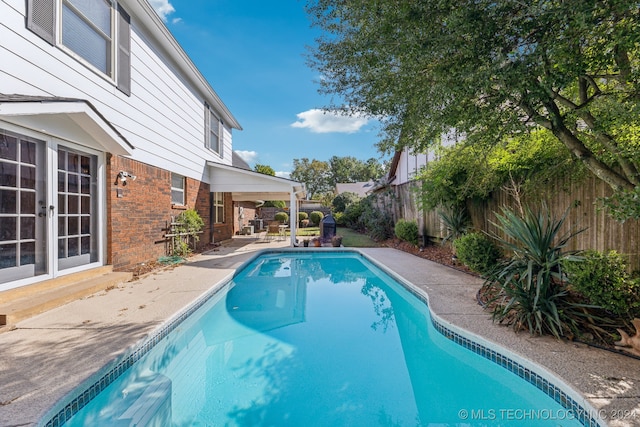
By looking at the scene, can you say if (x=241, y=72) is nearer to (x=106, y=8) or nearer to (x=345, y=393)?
(x=106, y=8)

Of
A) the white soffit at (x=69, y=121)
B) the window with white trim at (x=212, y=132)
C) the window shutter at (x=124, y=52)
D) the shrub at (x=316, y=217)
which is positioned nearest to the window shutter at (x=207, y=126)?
the window with white trim at (x=212, y=132)

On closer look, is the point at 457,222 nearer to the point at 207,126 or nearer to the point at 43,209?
the point at 43,209

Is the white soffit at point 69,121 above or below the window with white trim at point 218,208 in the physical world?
above

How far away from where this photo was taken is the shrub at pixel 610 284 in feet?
11.3

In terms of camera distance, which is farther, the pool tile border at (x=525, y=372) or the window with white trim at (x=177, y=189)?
the window with white trim at (x=177, y=189)

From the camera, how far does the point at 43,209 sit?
16.5 feet

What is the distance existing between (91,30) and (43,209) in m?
3.79

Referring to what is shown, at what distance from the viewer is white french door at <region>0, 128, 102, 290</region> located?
4504 millimetres

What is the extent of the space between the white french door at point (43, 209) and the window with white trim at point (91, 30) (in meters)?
1.86

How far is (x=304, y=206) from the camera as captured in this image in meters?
30.2

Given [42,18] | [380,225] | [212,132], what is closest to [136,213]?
[42,18]

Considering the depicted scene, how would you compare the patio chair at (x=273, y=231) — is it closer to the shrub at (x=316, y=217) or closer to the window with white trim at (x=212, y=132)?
the window with white trim at (x=212, y=132)

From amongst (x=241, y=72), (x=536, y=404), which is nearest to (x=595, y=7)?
(x=536, y=404)

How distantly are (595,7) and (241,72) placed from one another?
13.4 m
